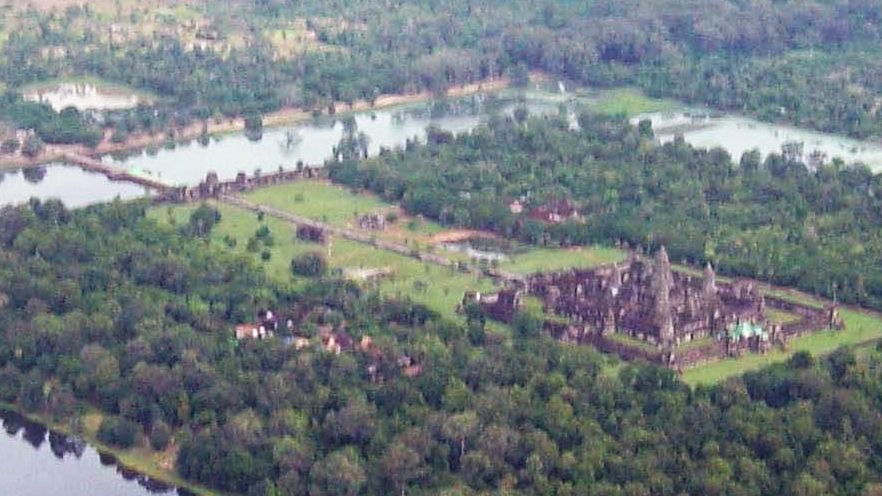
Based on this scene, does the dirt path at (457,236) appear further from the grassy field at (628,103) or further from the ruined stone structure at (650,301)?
the grassy field at (628,103)

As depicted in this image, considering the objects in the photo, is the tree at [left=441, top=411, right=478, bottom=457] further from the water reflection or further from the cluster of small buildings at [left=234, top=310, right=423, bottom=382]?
the water reflection

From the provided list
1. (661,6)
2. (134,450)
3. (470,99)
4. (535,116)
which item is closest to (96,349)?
(134,450)

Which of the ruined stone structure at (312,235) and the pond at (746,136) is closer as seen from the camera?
the ruined stone structure at (312,235)

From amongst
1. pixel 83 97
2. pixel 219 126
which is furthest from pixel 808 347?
pixel 83 97

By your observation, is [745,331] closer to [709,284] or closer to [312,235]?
[709,284]

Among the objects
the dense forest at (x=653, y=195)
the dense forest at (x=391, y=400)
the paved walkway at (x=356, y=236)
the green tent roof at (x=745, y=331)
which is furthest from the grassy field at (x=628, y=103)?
the dense forest at (x=391, y=400)

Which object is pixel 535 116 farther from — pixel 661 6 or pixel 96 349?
pixel 96 349

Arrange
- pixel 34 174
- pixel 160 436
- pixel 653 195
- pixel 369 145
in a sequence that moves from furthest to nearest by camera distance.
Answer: pixel 369 145
pixel 34 174
pixel 653 195
pixel 160 436
